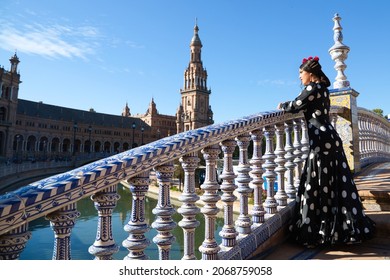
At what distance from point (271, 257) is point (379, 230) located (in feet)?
4.61

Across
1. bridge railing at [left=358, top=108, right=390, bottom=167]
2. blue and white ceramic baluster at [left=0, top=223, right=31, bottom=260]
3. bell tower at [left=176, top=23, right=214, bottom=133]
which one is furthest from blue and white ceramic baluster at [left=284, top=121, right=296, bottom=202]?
bell tower at [left=176, top=23, right=214, bottom=133]

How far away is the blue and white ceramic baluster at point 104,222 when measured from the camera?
5.13 feet

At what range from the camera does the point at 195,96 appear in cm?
8312

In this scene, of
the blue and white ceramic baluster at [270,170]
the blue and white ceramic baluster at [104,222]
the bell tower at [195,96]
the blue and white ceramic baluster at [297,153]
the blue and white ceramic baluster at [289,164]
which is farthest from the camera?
the bell tower at [195,96]

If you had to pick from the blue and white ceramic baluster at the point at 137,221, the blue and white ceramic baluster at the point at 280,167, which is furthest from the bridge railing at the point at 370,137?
the blue and white ceramic baluster at the point at 137,221

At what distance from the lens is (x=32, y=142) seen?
216 feet

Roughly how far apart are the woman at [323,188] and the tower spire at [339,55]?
10.2ft

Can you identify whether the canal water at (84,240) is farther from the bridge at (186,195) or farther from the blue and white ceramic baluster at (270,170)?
the bridge at (186,195)

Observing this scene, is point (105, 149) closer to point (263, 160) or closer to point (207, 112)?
point (207, 112)

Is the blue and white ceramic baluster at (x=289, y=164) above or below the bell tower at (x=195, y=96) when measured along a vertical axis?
below

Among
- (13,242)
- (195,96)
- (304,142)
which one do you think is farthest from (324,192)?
(195,96)

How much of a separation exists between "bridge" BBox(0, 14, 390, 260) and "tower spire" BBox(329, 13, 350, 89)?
7.42 feet

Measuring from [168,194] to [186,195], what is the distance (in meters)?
0.23

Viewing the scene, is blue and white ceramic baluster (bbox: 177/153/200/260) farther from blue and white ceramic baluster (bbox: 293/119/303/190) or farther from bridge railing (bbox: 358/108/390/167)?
bridge railing (bbox: 358/108/390/167)
